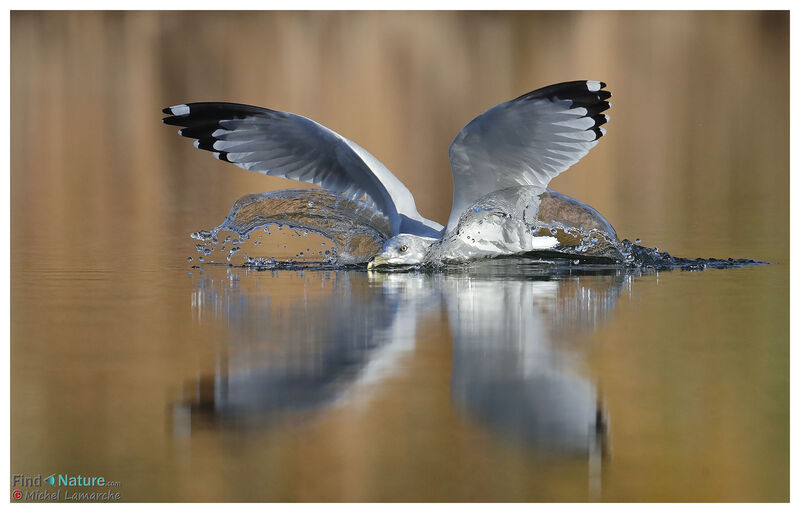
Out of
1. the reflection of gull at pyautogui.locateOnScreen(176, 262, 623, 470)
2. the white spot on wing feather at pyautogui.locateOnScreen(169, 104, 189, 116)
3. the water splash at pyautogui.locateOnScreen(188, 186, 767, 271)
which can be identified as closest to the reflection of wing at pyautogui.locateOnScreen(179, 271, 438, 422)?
the reflection of gull at pyautogui.locateOnScreen(176, 262, 623, 470)

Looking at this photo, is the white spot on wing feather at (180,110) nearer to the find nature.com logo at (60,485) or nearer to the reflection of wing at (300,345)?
the reflection of wing at (300,345)

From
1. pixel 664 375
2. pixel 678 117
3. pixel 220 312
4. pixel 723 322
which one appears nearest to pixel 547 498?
pixel 664 375

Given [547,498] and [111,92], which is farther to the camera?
[111,92]

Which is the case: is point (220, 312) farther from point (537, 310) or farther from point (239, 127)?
point (239, 127)

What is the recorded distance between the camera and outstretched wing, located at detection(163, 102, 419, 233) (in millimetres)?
6676

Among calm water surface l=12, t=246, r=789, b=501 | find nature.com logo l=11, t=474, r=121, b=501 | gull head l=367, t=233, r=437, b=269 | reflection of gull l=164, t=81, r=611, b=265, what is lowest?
find nature.com logo l=11, t=474, r=121, b=501

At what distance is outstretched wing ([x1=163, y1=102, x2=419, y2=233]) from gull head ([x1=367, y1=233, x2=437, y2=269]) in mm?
380

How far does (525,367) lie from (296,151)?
3.96 m

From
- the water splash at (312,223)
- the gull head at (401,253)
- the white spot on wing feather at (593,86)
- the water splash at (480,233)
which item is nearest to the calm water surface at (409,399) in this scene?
the gull head at (401,253)

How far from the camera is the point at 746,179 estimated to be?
11.9 metres

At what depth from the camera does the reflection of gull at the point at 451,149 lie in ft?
20.1

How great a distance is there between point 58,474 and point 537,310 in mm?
2318

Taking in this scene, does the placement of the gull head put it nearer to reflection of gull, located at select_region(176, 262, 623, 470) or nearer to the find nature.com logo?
reflection of gull, located at select_region(176, 262, 623, 470)

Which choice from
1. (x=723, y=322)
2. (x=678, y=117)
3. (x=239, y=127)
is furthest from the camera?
(x=678, y=117)
